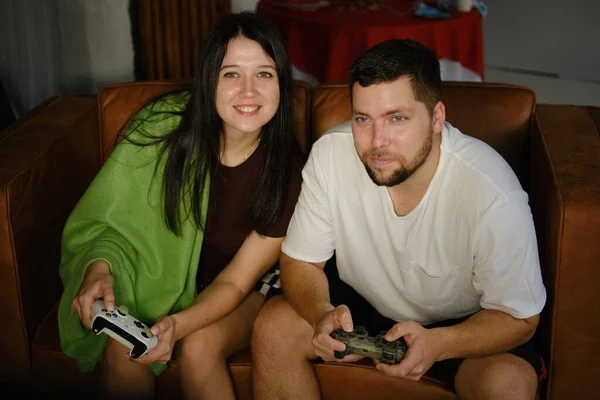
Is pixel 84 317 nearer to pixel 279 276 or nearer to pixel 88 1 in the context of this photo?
pixel 279 276

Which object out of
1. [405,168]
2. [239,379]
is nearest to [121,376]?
[239,379]

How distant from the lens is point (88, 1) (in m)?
2.96

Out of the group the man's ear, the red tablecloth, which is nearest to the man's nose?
the man's ear

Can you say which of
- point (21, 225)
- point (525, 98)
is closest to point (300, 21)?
point (525, 98)

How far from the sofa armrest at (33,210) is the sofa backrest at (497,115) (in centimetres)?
93

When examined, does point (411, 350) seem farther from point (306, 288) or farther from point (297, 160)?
point (297, 160)

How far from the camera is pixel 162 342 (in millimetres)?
1481

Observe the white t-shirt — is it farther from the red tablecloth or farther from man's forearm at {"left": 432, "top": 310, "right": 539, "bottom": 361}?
the red tablecloth

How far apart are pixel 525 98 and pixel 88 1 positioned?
1.91m

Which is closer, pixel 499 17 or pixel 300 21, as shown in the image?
pixel 300 21

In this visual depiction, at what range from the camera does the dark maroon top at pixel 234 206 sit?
166 cm

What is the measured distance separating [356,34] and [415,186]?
4.94 feet

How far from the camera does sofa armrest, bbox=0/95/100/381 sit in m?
1.58

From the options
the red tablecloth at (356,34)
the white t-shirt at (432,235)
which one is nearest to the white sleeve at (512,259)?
the white t-shirt at (432,235)
